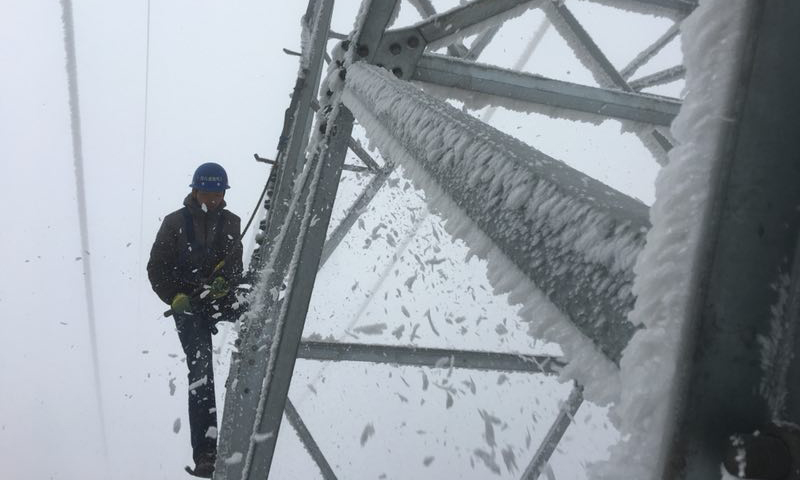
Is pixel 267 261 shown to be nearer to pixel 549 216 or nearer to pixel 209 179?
pixel 209 179

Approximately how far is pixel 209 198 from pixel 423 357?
1559mm

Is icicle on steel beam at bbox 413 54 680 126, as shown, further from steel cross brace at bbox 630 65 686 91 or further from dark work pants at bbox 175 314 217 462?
dark work pants at bbox 175 314 217 462

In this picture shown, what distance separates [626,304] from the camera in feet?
1.51

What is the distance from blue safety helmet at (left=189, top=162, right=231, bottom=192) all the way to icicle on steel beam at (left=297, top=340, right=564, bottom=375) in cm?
136

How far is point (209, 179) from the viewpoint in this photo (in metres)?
3.96

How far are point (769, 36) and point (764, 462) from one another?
219mm

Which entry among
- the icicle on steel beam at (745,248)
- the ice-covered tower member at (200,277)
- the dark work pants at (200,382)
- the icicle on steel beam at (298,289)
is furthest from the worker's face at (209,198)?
the icicle on steel beam at (745,248)

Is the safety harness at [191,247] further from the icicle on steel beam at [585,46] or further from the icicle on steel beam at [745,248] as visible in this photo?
the icicle on steel beam at [745,248]

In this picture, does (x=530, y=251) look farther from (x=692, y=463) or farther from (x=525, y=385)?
(x=525, y=385)

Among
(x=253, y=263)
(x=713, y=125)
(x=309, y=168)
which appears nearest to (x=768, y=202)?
(x=713, y=125)

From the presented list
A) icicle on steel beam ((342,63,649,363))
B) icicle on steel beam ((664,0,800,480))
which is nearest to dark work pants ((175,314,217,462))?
icicle on steel beam ((342,63,649,363))

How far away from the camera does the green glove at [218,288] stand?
370 centimetres

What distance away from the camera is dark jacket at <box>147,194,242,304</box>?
3795 mm

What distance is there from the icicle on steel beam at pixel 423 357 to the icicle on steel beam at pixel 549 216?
7.02 ft
